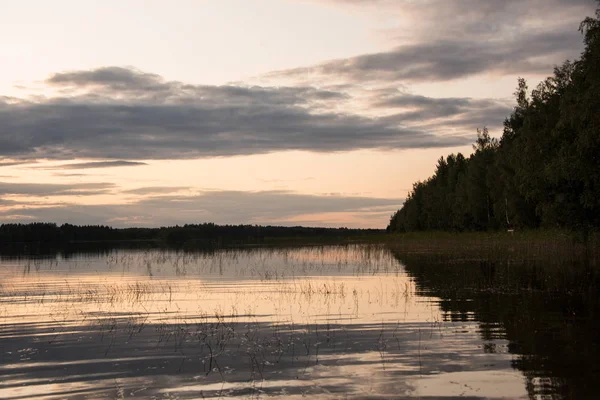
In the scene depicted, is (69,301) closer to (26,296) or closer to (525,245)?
(26,296)

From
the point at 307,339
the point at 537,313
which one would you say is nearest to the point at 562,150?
the point at 537,313

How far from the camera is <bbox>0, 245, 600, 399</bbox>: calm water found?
1266 cm

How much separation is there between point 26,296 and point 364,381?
21997 mm

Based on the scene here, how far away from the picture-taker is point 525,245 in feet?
205

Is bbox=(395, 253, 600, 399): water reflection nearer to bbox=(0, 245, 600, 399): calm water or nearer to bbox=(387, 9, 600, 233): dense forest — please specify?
bbox=(0, 245, 600, 399): calm water

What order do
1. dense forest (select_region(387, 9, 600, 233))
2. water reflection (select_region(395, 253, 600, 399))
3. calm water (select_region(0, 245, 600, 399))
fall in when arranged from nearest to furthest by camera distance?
1. calm water (select_region(0, 245, 600, 399))
2. water reflection (select_region(395, 253, 600, 399))
3. dense forest (select_region(387, 9, 600, 233))

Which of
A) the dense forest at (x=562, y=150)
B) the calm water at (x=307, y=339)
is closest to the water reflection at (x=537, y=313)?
the calm water at (x=307, y=339)

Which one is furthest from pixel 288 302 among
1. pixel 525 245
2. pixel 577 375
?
pixel 525 245

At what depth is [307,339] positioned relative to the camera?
698 inches

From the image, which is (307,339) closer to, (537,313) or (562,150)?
(537,313)

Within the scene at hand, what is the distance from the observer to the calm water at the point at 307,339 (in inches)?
498

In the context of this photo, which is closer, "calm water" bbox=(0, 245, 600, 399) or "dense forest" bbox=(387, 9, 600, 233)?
"calm water" bbox=(0, 245, 600, 399)

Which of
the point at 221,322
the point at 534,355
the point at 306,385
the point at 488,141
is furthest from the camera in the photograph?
the point at 488,141

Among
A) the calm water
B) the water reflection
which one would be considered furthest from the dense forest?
the calm water
